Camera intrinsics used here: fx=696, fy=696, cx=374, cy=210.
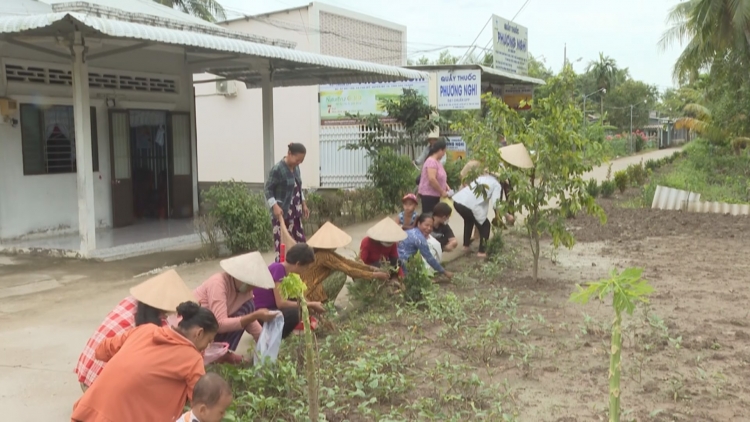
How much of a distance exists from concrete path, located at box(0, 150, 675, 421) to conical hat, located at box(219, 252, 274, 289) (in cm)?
127

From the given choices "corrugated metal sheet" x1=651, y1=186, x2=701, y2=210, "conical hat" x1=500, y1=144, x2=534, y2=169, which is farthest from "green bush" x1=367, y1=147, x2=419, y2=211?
"conical hat" x1=500, y1=144, x2=534, y2=169

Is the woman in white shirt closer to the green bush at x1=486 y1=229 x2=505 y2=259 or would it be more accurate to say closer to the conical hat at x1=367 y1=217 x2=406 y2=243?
the green bush at x1=486 y1=229 x2=505 y2=259

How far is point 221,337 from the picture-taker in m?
4.51

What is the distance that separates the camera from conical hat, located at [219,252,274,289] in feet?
14.0

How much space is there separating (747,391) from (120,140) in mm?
10091

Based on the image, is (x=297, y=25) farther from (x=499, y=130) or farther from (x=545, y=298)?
(x=545, y=298)

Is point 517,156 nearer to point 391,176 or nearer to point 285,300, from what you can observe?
point 285,300

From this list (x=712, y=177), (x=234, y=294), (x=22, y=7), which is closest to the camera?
(x=234, y=294)

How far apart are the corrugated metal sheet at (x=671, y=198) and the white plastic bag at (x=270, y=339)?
11.4 m

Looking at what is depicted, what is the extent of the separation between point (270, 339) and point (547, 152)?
3658 mm

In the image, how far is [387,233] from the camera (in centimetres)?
634

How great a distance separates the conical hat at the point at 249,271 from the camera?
168 inches

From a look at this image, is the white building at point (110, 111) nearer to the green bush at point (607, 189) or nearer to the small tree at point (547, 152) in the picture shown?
the small tree at point (547, 152)

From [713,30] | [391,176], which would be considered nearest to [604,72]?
[713,30]
